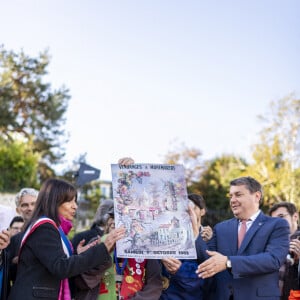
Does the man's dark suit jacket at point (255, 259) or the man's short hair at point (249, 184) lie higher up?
the man's short hair at point (249, 184)

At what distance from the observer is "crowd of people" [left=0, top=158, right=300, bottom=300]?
335cm

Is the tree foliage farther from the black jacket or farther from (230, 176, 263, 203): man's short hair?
the black jacket

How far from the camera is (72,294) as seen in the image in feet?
12.4

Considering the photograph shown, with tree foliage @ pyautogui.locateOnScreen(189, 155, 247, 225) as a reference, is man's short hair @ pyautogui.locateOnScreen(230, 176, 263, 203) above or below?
below

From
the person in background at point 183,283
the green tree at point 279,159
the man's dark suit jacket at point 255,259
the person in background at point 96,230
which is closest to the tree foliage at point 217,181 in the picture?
the green tree at point 279,159

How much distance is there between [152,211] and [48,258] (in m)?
0.83

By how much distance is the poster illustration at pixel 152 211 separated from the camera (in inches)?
139

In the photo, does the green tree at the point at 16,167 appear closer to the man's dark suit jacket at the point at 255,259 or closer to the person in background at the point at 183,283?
the person in background at the point at 183,283

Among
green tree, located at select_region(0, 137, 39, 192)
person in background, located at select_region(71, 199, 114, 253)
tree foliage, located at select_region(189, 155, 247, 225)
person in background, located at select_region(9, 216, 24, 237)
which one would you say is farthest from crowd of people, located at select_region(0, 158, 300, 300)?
tree foliage, located at select_region(189, 155, 247, 225)

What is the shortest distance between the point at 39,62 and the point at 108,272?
24693mm

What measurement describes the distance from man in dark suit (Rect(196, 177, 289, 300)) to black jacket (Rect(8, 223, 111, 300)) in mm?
830

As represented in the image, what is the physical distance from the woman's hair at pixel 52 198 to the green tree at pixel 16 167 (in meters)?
18.3

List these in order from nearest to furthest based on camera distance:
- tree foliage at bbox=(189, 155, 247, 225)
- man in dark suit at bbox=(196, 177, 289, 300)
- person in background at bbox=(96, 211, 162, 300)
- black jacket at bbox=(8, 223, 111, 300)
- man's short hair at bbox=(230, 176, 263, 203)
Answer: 1. black jacket at bbox=(8, 223, 111, 300)
2. man in dark suit at bbox=(196, 177, 289, 300)
3. person in background at bbox=(96, 211, 162, 300)
4. man's short hair at bbox=(230, 176, 263, 203)
5. tree foliage at bbox=(189, 155, 247, 225)

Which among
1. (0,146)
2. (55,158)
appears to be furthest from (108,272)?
(55,158)
